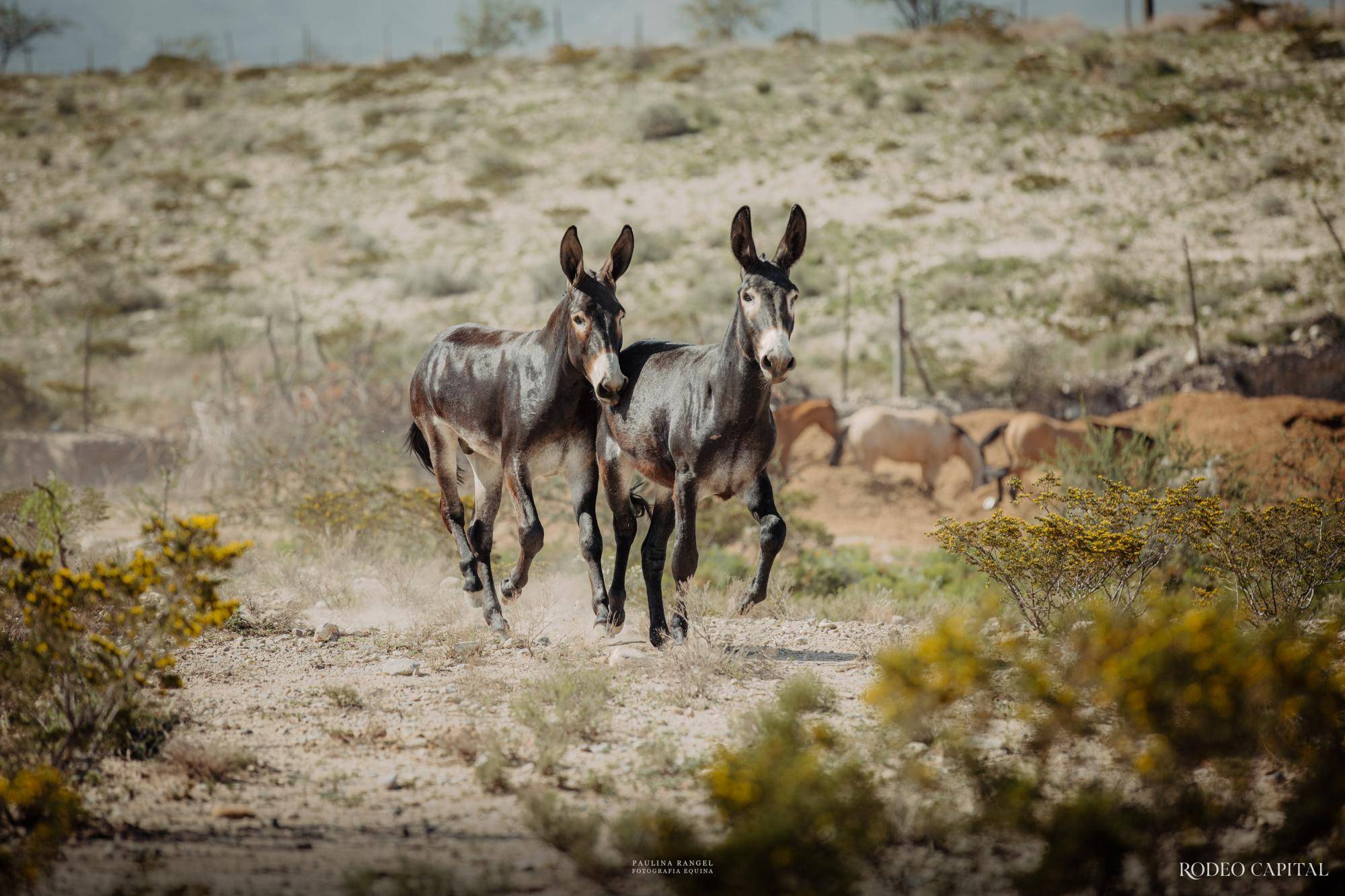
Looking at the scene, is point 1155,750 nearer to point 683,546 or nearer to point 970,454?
point 683,546

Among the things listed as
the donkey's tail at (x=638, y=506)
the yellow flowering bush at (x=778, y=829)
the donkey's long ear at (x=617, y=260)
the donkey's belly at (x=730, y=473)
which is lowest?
the yellow flowering bush at (x=778, y=829)

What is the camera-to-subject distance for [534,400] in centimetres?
607

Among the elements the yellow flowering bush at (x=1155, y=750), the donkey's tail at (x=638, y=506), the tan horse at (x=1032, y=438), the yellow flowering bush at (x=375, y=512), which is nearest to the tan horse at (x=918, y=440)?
the tan horse at (x=1032, y=438)

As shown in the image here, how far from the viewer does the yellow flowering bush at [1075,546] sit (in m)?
5.86

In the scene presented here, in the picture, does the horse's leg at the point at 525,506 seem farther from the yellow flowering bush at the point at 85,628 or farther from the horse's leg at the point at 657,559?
the yellow flowering bush at the point at 85,628

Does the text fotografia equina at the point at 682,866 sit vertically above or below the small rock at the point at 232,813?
above

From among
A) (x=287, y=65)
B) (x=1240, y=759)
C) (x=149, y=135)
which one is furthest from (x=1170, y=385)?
(x=287, y=65)

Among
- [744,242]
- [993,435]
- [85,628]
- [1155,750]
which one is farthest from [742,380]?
[993,435]

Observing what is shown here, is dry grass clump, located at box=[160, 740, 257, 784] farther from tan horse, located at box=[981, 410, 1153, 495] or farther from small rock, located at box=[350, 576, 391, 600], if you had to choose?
tan horse, located at box=[981, 410, 1153, 495]

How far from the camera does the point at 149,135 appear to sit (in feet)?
143

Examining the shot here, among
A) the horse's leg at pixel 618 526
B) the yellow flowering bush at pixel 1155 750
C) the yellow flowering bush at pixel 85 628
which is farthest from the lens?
the horse's leg at pixel 618 526

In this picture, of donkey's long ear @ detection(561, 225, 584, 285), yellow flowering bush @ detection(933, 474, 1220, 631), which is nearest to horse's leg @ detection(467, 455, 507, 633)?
donkey's long ear @ detection(561, 225, 584, 285)

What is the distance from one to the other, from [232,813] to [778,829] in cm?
221

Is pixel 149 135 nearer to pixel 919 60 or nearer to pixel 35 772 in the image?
pixel 919 60
